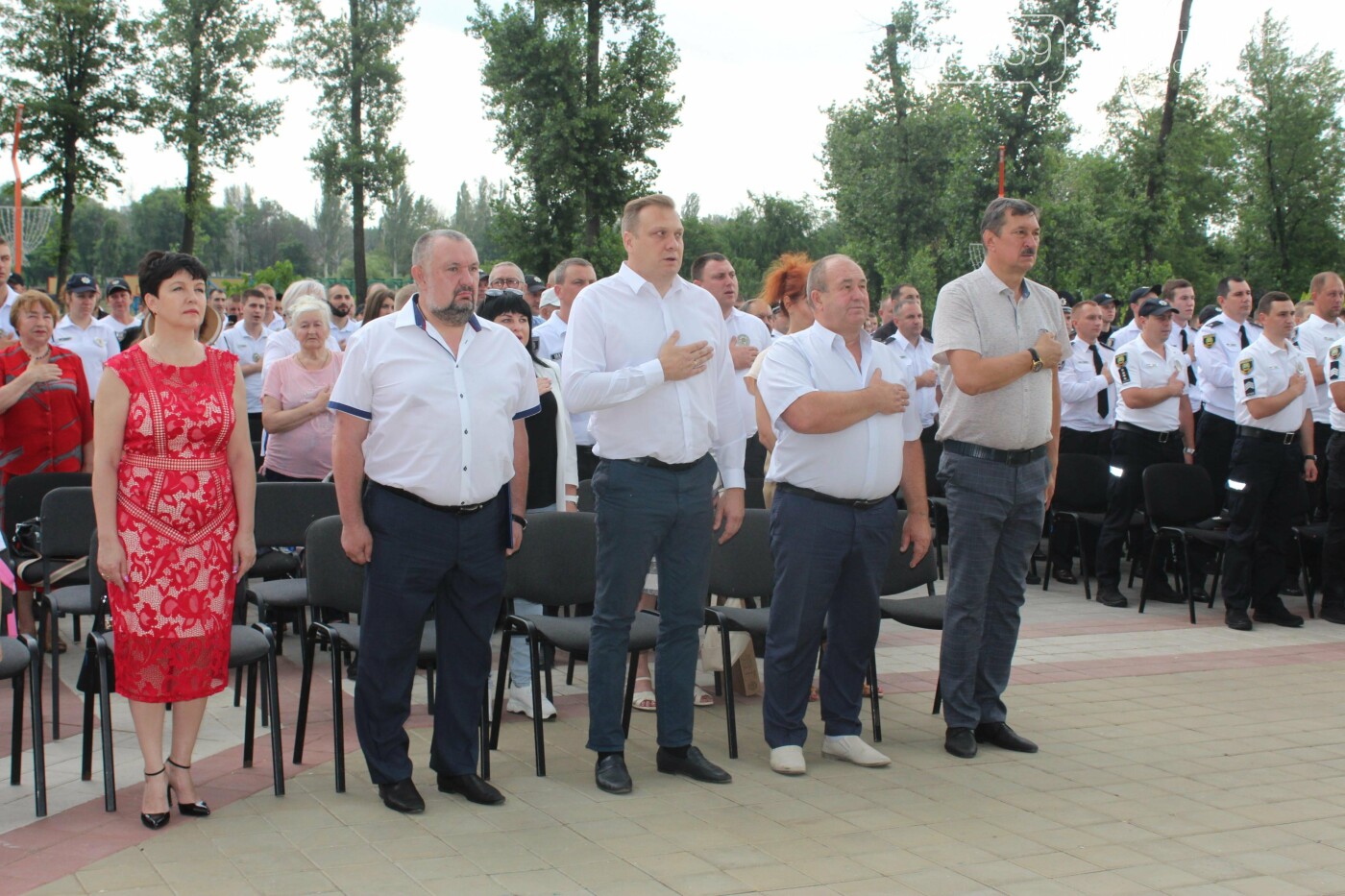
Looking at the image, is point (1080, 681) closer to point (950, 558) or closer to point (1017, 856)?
point (950, 558)

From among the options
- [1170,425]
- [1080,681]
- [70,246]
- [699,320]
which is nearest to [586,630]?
[699,320]

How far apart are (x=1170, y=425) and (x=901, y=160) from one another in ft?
72.2

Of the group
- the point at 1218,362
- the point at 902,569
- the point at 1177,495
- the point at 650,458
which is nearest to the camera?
the point at 650,458

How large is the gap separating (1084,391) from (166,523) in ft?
23.7

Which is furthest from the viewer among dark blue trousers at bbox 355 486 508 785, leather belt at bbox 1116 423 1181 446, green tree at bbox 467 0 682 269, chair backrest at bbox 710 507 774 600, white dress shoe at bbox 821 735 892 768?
green tree at bbox 467 0 682 269

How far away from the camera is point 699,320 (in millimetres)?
5016

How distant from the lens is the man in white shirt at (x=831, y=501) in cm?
504

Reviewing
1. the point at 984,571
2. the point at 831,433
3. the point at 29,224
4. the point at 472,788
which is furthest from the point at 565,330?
the point at 29,224

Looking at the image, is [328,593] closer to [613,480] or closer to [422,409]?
[422,409]

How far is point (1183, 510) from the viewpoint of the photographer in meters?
8.70

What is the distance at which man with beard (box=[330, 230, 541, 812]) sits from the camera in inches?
175

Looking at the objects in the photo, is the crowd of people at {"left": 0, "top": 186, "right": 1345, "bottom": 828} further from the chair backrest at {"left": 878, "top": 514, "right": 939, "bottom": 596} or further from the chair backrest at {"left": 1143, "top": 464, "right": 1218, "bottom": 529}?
the chair backrest at {"left": 1143, "top": 464, "right": 1218, "bottom": 529}

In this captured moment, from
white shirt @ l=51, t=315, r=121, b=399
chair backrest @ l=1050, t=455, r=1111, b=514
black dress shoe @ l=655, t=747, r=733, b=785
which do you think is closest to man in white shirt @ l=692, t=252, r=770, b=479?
black dress shoe @ l=655, t=747, r=733, b=785

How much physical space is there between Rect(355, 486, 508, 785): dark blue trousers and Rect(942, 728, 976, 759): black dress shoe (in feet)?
6.42
